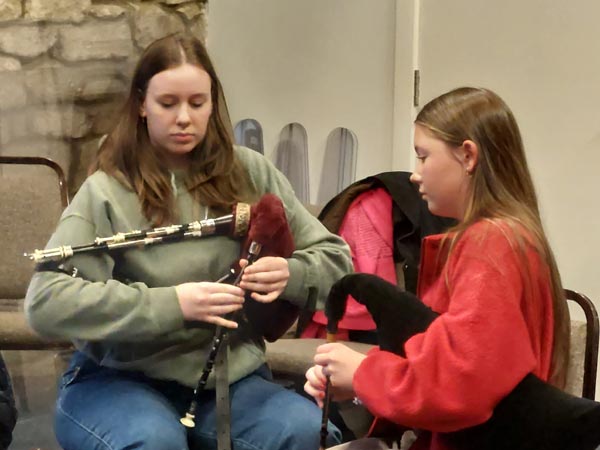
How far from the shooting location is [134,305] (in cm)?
127

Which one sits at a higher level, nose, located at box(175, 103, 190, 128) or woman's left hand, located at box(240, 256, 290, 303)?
nose, located at box(175, 103, 190, 128)

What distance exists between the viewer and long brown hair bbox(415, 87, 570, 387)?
111cm

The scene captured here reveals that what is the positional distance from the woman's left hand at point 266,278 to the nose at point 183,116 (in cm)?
25

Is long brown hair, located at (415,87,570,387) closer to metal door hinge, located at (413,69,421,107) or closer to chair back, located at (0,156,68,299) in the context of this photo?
chair back, located at (0,156,68,299)

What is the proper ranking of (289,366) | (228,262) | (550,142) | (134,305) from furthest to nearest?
(550,142) < (289,366) < (228,262) < (134,305)

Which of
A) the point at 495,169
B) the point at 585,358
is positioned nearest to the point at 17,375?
the point at 585,358

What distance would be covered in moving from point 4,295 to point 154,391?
1.05 metres

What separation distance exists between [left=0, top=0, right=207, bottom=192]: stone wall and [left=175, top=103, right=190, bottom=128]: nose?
4.16 feet

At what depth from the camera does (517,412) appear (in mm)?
991

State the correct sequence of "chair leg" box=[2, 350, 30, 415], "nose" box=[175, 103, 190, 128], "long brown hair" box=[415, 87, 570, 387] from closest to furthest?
1. "long brown hair" box=[415, 87, 570, 387]
2. "nose" box=[175, 103, 190, 128]
3. "chair leg" box=[2, 350, 30, 415]

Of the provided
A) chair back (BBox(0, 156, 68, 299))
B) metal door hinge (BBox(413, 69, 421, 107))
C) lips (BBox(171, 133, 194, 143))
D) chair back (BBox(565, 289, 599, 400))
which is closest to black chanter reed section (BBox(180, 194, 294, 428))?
lips (BBox(171, 133, 194, 143))

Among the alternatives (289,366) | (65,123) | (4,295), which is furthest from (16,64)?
(289,366)

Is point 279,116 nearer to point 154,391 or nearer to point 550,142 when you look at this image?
point 550,142

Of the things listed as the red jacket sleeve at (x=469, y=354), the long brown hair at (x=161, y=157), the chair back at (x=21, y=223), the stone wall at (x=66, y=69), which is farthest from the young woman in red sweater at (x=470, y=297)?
the stone wall at (x=66, y=69)
